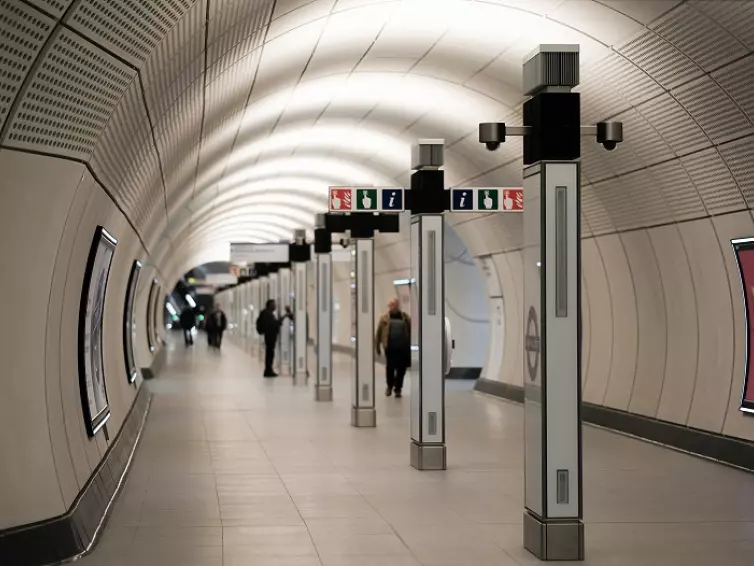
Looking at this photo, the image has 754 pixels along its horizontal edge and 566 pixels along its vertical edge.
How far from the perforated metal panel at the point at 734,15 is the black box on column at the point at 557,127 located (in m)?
2.60

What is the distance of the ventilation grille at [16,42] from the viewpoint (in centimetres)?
512

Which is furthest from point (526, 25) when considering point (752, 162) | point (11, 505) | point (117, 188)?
point (11, 505)

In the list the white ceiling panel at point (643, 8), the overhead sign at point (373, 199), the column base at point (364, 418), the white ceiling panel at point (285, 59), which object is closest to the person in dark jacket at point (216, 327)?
the column base at point (364, 418)

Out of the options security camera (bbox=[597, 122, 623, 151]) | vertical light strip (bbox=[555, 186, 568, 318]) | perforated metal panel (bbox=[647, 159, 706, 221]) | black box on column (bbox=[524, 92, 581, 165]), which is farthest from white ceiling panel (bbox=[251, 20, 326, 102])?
vertical light strip (bbox=[555, 186, 568, 318])

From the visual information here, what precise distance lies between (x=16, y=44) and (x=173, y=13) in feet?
5.89

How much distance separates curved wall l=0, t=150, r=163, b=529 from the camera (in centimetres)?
686

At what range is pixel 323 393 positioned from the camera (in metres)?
20.8

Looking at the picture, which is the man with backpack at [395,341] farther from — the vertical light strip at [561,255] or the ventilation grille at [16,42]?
the ventilation grille at [16,42]

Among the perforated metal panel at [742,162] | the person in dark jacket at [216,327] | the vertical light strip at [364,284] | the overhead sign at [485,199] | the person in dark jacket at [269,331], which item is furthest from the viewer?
the person in dark jacket at [216,327]

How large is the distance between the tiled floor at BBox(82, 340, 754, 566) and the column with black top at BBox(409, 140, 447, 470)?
38 centimetres

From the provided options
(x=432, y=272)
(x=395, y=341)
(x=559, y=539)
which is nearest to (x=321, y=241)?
(x=395, y=341)

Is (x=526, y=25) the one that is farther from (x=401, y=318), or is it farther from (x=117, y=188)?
(x=401, y=318)

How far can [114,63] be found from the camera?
6777 millimetres

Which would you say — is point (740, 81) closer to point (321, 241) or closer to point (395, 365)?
point (321, 241)
